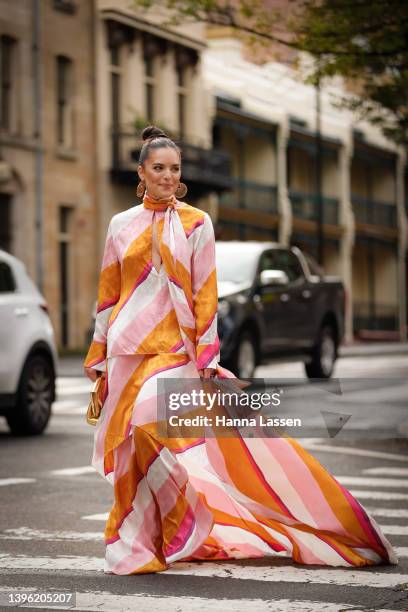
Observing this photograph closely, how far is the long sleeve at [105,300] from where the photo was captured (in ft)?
23.9

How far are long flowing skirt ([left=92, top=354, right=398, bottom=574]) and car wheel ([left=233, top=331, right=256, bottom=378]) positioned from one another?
12.9 metres

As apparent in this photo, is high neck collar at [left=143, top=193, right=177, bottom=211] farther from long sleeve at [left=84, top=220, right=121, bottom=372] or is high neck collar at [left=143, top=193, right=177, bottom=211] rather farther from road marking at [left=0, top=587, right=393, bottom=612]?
road marking at [left=0, top=587, right=393, bottom=612]

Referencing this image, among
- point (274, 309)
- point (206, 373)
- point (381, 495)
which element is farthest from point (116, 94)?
point (206, 373)

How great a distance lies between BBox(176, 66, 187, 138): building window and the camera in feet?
150

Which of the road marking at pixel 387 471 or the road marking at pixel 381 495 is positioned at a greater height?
the road marking at pixel 381 495

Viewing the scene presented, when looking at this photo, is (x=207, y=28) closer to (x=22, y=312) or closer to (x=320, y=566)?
(x=22, y=312)

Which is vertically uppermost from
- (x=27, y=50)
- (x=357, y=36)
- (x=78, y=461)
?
(x=27, y=50)

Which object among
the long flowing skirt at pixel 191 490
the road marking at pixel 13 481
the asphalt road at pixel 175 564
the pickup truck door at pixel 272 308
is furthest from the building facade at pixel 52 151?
the long flowing skirt at pixel 191 490

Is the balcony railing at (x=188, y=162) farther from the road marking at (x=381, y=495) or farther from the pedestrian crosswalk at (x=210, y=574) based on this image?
the pedestrian crosswalk at (x=210, y=574)

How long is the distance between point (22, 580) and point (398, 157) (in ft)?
194

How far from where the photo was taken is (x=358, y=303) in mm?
61625

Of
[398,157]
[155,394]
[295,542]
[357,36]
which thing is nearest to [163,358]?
[155,394]

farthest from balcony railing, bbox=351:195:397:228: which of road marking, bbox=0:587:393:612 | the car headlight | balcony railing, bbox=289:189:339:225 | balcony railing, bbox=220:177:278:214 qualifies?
road marking, bbox=0:587:393:612

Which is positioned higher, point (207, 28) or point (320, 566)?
point (207, 28)
